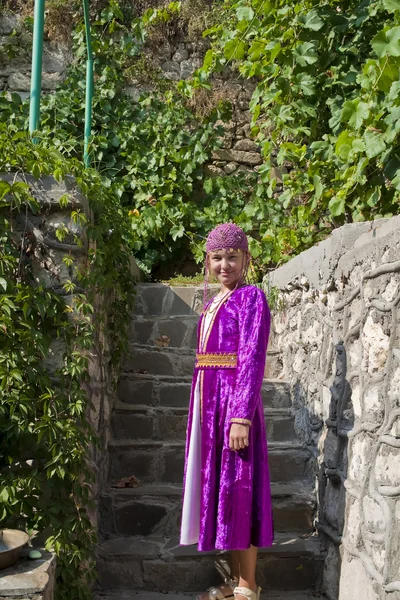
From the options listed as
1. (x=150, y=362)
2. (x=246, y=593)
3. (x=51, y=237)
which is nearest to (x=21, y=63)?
(x=150, y=362)

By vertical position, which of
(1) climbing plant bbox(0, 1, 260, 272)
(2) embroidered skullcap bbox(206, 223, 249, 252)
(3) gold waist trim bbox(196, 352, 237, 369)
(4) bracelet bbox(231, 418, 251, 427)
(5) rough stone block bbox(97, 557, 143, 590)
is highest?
(1) climbing plant bbox(0, 1, 260, 272)

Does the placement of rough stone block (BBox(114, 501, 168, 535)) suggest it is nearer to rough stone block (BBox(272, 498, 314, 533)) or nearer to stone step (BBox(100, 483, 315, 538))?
stone step (BBox(100, 483, 315, 538))

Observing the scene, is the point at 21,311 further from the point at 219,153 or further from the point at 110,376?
the point at 219,153

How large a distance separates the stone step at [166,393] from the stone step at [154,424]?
0.24 meters

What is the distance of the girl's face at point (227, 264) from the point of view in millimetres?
2459

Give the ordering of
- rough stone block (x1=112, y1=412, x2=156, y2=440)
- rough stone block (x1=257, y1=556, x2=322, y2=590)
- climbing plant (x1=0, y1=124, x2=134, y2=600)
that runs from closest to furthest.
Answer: climbing plant (x1=0, y1=124, x2=134, y2=600) → rough stone block (x1=257, y1=556, x2=322, y2=590) → rough stone block (x1=112, y1=412, x2=156, y2=440)

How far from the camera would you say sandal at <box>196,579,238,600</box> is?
8.11ft

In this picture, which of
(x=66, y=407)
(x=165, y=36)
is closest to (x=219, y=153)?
(x=165, y=36)

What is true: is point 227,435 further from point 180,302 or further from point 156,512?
point 180,302

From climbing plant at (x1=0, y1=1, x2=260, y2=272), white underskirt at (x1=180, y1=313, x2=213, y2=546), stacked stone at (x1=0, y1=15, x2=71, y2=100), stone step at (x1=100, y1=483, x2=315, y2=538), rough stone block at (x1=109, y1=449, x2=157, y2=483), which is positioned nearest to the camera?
white underskirt at (x1=180, y1=313, x2=213, y2=546)

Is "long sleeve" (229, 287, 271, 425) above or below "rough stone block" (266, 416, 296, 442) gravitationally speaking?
above

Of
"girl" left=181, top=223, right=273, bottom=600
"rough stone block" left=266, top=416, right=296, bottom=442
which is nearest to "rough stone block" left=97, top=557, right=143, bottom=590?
"girl" left=181, top=223, right=273, bottom=600

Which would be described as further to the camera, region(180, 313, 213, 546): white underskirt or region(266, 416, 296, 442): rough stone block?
region(266, 416, 296, 442): rough stone block

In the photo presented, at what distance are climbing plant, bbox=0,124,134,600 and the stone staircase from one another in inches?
17.4
